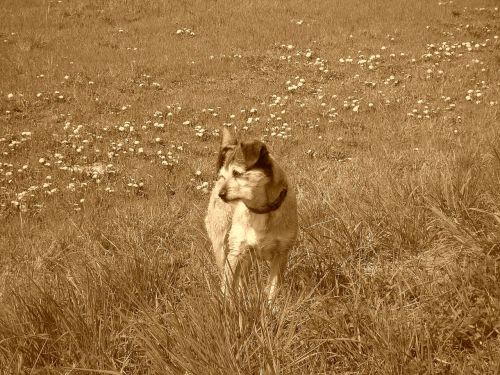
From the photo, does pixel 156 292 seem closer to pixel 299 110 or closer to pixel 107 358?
pixel 107 358

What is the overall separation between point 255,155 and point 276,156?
4.85 m

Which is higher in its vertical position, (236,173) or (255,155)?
(255,155)

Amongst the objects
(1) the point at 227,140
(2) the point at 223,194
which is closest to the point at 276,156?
(1) the point at 227,140

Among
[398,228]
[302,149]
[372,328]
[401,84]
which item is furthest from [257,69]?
[372,328]

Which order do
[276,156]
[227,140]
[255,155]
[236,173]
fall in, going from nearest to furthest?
[255,155], [236,173], [227,140], [276,156]

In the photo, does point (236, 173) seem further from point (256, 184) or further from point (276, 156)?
point (276, 156)

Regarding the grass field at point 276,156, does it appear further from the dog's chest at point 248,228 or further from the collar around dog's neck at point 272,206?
the collar around dog's neck at point 272,206

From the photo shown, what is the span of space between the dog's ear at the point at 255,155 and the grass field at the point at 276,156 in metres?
0.87

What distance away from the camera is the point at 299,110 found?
444 inches

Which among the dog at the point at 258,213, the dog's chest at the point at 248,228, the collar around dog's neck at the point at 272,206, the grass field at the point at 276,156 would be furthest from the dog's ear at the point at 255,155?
→ the grass field at the point at 276,156

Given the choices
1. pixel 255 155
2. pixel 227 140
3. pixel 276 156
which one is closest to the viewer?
pixel 255 155

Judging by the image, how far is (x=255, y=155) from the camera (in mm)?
4281

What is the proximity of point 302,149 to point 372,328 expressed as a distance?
6385 mm

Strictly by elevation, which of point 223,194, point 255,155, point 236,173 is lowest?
point 223,194
